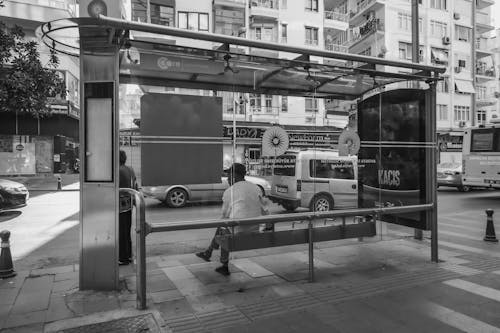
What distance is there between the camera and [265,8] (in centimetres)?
3422

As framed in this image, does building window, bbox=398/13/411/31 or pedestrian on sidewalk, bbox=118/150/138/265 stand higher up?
building window, bbox=398/13/411/31

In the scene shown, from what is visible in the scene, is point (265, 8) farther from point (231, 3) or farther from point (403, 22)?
point (403, 22)

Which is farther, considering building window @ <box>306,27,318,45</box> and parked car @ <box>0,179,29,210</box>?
building window @ <box>306,27,318,45</box>

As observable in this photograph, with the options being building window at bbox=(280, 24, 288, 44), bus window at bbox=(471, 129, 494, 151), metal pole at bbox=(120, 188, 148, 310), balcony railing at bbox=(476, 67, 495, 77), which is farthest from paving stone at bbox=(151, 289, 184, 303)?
balcony railing at bbox=(476, 67, 495, 77)

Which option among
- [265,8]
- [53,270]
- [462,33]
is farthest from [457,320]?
[462,33]

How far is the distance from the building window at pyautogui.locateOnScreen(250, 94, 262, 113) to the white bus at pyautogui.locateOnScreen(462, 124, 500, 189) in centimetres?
1221

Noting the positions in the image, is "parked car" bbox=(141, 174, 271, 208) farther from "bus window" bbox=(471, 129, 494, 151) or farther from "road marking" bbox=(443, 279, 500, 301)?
"bus window" bbox=(471, 129, 494, 151)

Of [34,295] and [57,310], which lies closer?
[57,310]

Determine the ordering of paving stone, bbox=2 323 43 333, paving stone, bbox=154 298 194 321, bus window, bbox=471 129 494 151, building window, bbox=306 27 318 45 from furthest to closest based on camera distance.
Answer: building window, bbox=306 27 318 45 < bus window, bbox=471 129 494 151 < paving stone, bbox=154 298 194 321 < paving stone, bbox=2 323 43 333

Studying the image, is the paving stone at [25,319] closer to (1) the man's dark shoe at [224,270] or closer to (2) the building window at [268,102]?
(1) the man's dark shoe at [224,270]

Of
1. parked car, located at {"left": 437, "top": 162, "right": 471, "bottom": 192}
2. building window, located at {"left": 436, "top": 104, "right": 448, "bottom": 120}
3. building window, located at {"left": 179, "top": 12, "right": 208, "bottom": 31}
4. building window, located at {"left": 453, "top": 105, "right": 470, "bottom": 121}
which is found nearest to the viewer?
parked car, located at {"left": 437, "top": 162, "right": 471, "bottom": 192}

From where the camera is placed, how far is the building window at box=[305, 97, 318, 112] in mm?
7676

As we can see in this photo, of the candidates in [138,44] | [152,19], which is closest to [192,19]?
[152,19]

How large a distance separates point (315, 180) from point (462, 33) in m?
43.5
